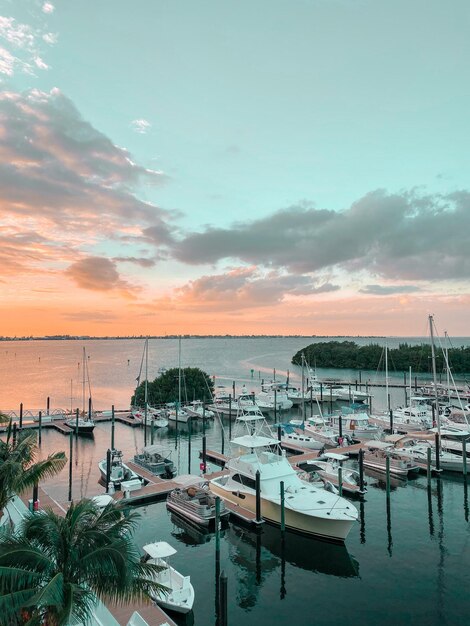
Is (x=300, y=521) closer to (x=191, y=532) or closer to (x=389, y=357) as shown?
(x=191, y=532)

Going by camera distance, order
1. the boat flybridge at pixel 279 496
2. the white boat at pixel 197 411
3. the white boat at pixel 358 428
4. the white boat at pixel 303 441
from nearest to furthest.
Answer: the boat flybridge at pixel 279 496, the white boat at pixel 303 441, the white boat at pixel 358 428, the white boat at pixel 197 411

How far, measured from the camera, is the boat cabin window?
100 feet

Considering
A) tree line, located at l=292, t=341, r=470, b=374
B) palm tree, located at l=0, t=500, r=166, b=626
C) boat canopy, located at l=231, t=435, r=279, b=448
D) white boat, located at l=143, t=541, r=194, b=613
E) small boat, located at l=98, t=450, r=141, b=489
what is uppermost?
tree line, located at l=292, t=341, r=470, b=374

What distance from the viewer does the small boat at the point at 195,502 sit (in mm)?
29062

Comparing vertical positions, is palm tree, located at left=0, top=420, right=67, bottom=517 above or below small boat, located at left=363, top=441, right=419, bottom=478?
above

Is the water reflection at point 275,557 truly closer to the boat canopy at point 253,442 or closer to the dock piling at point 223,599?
the dock piling at point 223,599

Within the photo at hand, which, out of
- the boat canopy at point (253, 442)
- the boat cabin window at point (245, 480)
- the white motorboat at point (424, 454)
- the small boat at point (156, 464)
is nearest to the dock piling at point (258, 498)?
the boat cabin window at point (245, 480)

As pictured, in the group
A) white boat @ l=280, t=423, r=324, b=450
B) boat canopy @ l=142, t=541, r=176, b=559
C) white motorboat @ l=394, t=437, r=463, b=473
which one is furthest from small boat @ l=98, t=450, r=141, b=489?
white motorboat @ l=394, t=437, r=463, b=473

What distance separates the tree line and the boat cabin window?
99.2 m

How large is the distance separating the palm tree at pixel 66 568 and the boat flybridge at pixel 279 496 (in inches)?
691

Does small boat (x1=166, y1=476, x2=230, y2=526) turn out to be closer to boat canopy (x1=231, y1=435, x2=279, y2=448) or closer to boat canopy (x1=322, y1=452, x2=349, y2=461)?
boat canopy (x1=231, y1=435, x2=279, y2=448)

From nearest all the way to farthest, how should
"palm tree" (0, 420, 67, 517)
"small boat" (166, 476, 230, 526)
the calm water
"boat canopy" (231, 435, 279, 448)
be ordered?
1. "palm tree" (0, 420, 67, 517)
2. the calm water
3. "small boat" (166, 476, 230, 526)
4. "boat canopy" (231, 435, 279, 448)

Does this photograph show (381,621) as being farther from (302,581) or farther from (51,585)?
(51,585)

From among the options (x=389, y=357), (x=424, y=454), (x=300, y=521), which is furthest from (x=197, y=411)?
(x=389, y=357)
